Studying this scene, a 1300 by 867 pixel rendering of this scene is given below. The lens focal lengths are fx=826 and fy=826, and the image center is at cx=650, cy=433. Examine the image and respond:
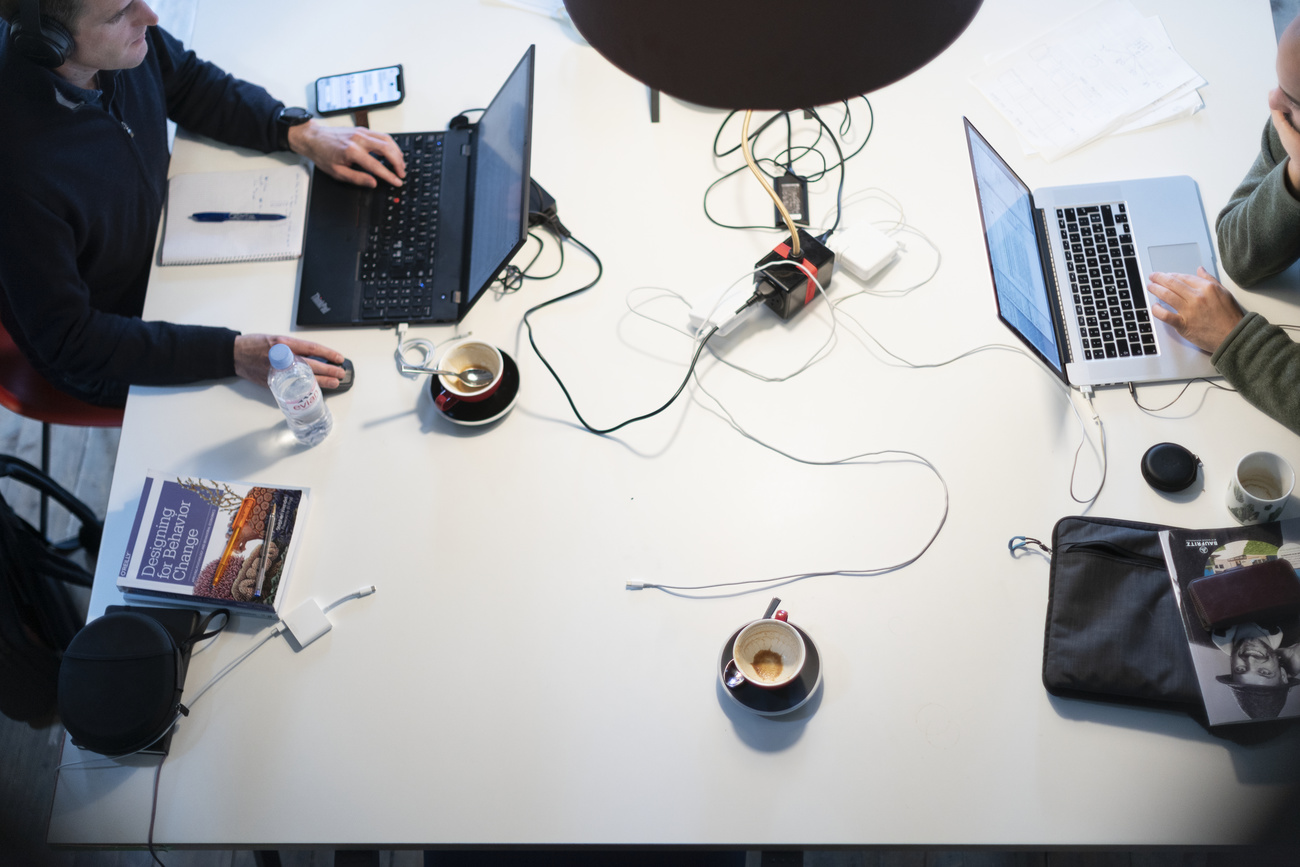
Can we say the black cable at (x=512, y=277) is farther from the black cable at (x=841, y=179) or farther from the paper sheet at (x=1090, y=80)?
the paper sheet at (x=1090, y=80)

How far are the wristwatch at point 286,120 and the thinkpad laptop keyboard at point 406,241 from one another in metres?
0.17

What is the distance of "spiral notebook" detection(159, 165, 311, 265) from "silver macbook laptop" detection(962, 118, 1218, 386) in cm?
119

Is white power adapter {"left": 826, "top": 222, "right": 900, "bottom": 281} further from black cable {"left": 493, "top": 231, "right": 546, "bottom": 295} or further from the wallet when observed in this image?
the wallet

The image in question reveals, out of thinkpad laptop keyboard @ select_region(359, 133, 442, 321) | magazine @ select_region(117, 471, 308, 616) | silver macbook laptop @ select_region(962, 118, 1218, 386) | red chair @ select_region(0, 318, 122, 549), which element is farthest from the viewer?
red chair @ select_region(0, 318, 122, 549)

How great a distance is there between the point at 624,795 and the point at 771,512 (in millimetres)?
441

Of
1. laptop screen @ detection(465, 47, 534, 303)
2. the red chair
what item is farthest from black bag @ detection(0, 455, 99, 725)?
laptop screen @ detection(465, 47, 534, 303)

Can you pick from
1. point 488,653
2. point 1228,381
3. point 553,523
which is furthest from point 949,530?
point 488,653

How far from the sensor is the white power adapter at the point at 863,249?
136 centimetres

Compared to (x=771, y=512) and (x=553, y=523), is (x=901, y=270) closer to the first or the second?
(x=771, y=512)

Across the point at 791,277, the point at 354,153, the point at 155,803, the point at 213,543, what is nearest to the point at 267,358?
the point at 213,543

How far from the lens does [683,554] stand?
120 cm

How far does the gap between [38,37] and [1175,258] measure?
1710 mm

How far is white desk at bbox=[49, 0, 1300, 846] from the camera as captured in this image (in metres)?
1.06

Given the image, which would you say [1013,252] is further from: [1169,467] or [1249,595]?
[1249,595]
